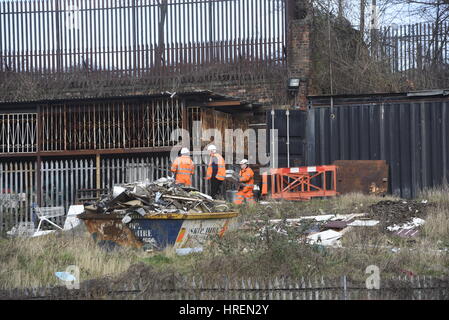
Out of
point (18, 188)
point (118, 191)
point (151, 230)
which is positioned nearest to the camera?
point (151, 230)

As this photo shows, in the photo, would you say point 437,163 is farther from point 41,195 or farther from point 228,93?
point 41,195

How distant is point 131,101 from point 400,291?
14.7 meters

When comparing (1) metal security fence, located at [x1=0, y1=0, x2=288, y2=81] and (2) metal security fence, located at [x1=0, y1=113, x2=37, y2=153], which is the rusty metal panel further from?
(1) metal security fence, located at [x1=0, y1=0, x2=288, y2=81]

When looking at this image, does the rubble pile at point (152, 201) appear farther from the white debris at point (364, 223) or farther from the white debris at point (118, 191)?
the white debris at point (364, 223)

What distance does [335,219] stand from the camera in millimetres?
16688

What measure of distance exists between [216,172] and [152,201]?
6031 mm

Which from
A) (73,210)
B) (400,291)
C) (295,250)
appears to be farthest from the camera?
(73,210)

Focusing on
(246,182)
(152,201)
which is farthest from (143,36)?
(152,201)

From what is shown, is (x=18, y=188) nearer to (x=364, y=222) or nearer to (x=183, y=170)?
(x=183, y=170)

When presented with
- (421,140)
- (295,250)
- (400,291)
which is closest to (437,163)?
(421,140)

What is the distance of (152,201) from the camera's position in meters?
14.6

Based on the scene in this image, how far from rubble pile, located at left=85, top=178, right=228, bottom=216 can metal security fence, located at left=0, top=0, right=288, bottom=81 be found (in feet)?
33.3

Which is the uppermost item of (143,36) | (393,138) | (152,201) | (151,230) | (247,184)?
(143,36)

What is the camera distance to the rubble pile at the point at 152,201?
1427cm
